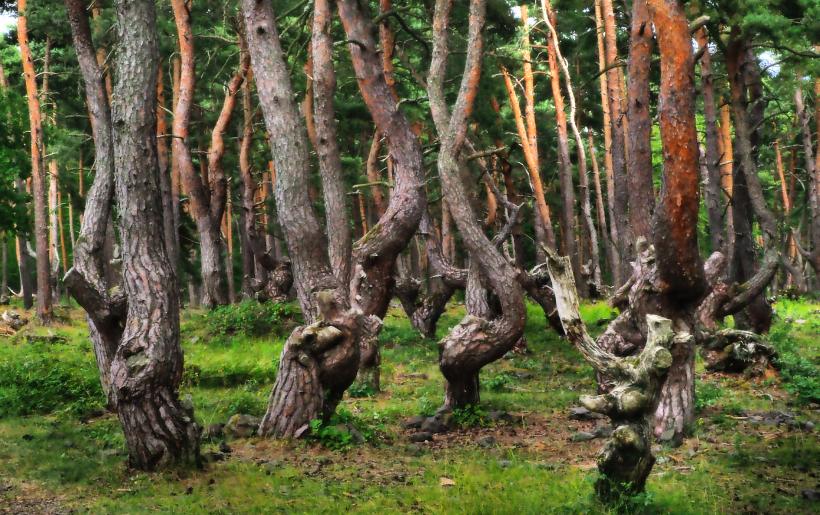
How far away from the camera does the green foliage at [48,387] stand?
1040cm

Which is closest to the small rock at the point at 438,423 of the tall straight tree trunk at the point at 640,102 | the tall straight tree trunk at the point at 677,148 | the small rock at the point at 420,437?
the small rock at the point at 420,437

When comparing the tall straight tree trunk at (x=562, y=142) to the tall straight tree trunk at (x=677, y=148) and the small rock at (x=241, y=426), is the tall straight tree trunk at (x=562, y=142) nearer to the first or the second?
the tall straight tree trunk at (x=677, y=148)

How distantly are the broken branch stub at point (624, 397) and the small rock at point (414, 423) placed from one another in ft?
12.9

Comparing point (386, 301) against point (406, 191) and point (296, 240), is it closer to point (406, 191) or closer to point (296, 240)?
point (406, 191)

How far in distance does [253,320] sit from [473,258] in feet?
23.8

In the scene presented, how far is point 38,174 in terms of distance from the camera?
2155 cm

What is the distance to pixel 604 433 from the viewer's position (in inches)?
330

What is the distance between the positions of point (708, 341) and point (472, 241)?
433 centimetres

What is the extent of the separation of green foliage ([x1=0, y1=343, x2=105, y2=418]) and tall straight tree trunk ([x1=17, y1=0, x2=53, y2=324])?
25.1ft

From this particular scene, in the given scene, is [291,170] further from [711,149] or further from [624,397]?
[711,149]

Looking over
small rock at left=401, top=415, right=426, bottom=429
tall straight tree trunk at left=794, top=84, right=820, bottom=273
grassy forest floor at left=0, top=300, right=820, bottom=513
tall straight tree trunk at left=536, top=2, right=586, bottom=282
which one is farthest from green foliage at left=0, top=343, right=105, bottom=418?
tall straight tree trunk at left=794, top=84, right=820, bottom=273

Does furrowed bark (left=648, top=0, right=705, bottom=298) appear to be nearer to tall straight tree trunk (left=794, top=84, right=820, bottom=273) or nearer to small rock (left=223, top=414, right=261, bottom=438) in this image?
small rock (left=223, top=414, right=261, bottom=438)

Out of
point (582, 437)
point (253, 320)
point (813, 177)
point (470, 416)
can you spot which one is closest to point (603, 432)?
point (582, 437)

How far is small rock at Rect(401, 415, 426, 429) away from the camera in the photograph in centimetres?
951
